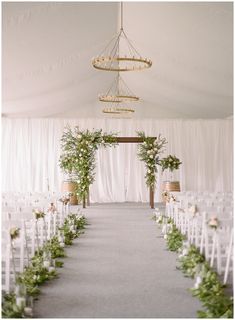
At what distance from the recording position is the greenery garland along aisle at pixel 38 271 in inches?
191

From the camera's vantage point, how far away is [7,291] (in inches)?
210

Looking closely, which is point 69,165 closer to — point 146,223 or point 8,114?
point 146,223

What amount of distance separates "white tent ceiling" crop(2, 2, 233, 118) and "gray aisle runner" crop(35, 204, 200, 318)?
4.73 metres

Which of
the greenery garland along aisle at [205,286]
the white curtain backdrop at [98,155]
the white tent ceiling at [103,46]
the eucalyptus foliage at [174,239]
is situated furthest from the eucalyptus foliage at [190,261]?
the white curtain backdrop at [98,155]

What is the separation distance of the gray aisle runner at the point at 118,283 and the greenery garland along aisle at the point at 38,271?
0.48 ft

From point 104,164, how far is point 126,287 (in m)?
14.3

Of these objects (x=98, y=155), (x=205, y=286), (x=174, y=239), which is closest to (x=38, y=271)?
(x=205, y=286)

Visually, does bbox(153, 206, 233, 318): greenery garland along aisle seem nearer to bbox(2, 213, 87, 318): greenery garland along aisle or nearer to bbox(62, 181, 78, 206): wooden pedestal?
bbox(2, 213, 87, 318): greenery garland along aisle

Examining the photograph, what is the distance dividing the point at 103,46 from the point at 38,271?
8.57 m

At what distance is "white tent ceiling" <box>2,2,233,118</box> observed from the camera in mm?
9711

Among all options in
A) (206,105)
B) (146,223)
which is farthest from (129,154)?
(146,223)

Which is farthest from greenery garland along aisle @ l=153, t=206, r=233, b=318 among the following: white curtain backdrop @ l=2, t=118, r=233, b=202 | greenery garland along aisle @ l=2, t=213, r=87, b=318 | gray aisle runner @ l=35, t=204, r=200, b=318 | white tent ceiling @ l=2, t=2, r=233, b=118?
white curtain backdrop @ l=2, t=118, r=233, b=202

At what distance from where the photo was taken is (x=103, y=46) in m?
13.5

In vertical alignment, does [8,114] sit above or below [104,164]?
above
